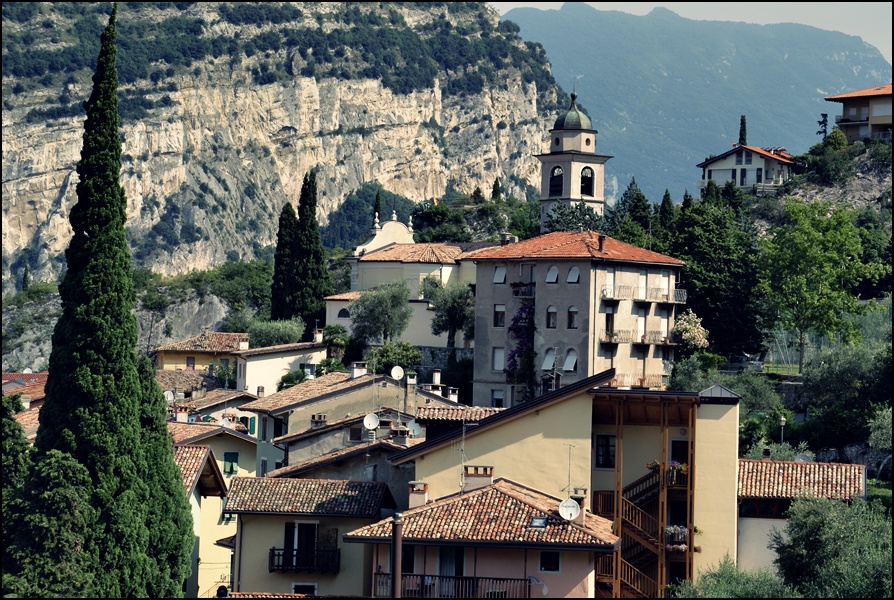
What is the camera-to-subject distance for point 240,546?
40531 mm

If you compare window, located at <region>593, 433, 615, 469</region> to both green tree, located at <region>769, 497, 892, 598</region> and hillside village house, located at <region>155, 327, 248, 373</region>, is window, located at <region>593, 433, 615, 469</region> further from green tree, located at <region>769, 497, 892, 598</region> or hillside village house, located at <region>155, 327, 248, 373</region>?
hillside village house, located at <region>155, 327, 248, 373</region>

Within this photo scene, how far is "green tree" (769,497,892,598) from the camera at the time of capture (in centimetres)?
3566

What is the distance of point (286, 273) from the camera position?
302 feet

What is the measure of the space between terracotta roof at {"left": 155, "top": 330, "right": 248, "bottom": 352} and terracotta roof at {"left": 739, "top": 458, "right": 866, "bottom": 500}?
50826mm

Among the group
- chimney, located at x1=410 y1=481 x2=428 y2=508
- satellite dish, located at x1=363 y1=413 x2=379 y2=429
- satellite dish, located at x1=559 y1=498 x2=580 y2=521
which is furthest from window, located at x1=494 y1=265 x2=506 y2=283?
satellite dish, located at x1=559 y1=498 x2=580 y2=521

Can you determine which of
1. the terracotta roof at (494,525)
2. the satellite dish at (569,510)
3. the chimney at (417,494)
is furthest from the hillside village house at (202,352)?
the satellite dish at (569,510)

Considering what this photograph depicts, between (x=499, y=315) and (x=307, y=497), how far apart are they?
3470cm

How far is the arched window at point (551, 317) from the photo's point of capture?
71.8 meters

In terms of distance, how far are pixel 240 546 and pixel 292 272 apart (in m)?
51.7

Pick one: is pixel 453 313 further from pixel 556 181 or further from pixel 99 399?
pixel 99 399

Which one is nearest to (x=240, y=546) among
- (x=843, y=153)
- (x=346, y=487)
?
(x=346, y=487)

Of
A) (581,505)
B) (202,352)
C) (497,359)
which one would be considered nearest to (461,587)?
(581,505)

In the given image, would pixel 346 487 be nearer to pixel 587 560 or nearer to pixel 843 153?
pixel 587 560

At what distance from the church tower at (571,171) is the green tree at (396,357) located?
50.5ft
